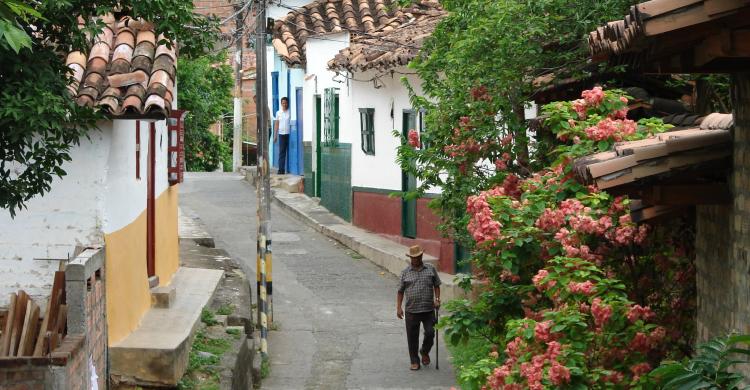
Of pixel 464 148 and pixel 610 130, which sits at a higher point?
pixel 610 130

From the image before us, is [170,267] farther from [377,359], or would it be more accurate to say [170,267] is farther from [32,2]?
[32,2]

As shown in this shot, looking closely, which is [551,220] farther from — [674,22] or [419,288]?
[419,288]

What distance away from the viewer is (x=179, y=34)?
9.31 metres

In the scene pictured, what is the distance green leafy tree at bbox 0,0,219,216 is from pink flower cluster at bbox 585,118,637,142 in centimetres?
310

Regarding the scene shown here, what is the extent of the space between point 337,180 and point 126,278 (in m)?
13.5

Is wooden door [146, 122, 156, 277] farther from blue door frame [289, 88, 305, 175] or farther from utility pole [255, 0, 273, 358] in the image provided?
blue door frame [289, 88, 305, 175]

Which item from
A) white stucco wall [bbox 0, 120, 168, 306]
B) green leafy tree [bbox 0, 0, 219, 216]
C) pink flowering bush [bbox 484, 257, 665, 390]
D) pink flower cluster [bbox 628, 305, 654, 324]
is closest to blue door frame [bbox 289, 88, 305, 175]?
white stucco wall [bbox 0, 120, 168, 306]

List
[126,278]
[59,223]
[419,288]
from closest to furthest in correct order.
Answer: [59,223], [126,278], [419,288]

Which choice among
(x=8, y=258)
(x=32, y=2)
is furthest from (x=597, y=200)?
(x=8, y=258)

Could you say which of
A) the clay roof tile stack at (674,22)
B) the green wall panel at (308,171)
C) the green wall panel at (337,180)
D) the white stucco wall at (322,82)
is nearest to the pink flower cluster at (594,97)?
the clay roof tile stack at (674,22)

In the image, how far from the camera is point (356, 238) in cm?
2197

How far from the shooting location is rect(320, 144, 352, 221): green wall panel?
2406 cm

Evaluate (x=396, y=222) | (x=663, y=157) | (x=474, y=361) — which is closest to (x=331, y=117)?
(x=396, y=222)

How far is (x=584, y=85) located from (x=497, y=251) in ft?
9.60
